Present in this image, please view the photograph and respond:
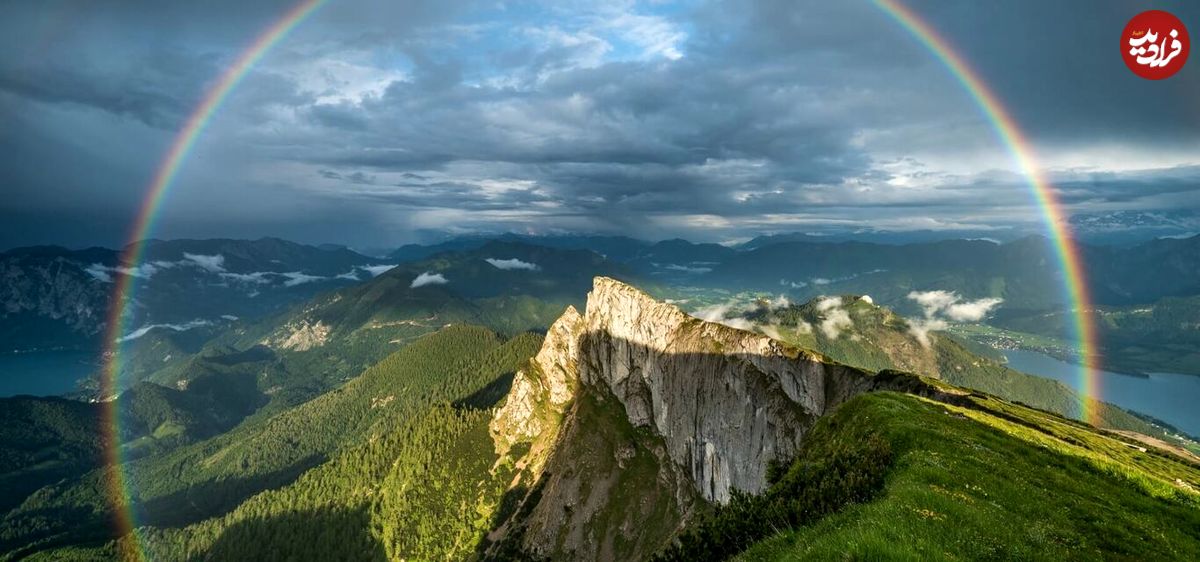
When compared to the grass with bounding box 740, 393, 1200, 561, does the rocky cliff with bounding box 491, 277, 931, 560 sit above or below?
below

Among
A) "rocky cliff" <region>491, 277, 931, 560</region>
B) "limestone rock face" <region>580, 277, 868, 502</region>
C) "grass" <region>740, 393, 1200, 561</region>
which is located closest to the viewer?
"grass" <region>740, 393, 1200, 561</region>

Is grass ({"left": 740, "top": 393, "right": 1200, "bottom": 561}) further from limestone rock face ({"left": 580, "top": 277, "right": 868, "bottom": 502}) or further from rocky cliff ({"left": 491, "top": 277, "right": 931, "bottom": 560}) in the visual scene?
limestone rock face ({"left": 580, "top": 277, "right": 868, "bottom": 502})

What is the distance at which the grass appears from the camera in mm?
14242

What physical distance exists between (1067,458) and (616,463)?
160 metres

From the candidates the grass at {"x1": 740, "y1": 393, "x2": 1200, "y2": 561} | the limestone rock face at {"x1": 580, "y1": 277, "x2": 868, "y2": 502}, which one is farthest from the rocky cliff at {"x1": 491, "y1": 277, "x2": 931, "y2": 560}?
the grass at {"x1": 740, "y1": 393, "x2": 1200, "y2": 561}

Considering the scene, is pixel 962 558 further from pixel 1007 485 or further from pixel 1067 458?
pixel 1067 458

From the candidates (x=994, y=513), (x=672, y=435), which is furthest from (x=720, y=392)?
(x=994, y=513)

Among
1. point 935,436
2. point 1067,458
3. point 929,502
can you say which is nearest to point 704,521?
point 929,502

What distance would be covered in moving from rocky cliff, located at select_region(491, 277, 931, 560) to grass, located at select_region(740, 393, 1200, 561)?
243ft

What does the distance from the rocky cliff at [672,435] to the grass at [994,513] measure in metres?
74.1

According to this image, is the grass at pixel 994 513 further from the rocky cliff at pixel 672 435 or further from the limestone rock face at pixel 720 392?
the limestone rock face at pixel 720 392

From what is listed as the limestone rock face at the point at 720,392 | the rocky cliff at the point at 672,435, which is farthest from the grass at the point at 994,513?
the limestone rock face at the point at 720,392

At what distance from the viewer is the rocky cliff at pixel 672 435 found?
123m

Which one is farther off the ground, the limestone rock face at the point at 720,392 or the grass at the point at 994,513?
the grass at the point at 994,513
